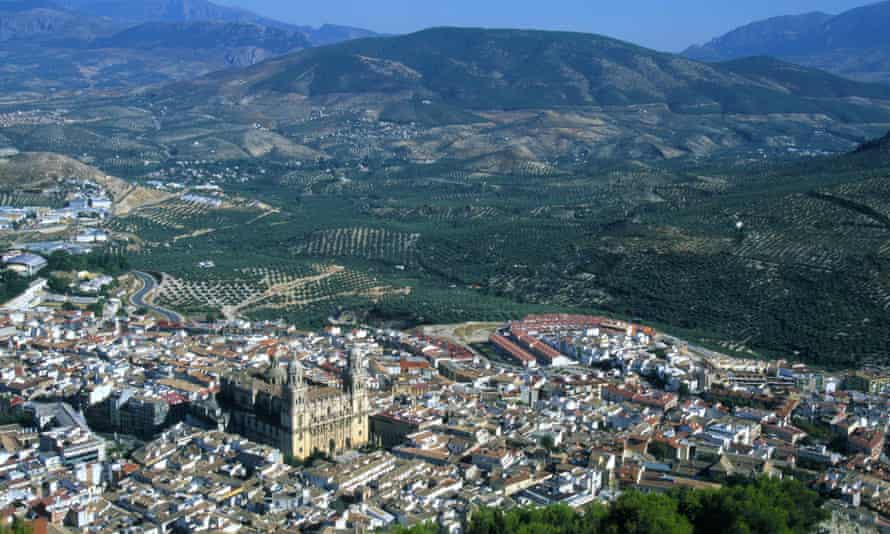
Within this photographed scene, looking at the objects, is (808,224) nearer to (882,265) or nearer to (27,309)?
(882,265)

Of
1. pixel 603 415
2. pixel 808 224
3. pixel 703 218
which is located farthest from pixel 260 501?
pixel 703 218

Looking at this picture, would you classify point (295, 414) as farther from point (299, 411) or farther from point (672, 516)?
point (672, 516)

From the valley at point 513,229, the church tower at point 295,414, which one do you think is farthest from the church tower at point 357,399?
the valley at point 513,229

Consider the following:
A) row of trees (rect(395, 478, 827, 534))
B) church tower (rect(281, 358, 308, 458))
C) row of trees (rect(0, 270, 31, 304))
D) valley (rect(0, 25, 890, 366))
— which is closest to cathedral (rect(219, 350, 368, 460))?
church tower (rect(281, 358, 308, 458))

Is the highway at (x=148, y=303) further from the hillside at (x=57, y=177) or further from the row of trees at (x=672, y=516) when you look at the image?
the row of trees at (x=672, y=516)

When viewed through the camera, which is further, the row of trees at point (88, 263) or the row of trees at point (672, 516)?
the row of trees at point (88, 263)

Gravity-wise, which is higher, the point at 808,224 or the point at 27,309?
the point at 808,224
